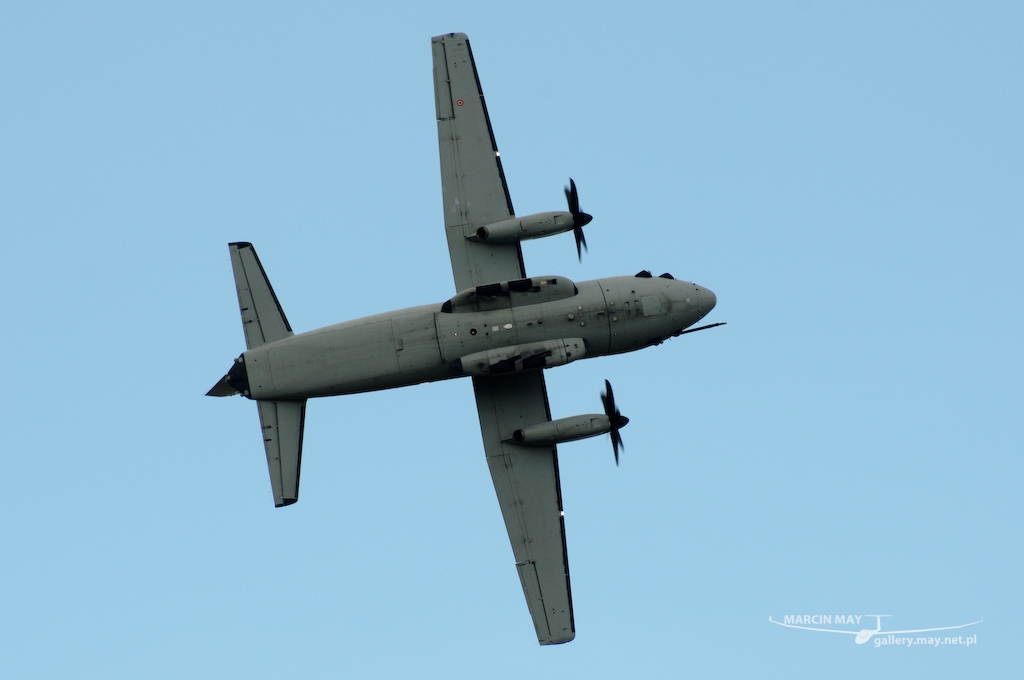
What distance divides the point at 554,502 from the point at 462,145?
13545 mm

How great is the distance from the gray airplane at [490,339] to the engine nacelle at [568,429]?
4 centimetres

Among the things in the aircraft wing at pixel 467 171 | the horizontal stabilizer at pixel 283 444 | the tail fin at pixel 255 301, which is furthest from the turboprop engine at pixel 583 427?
the tail fin at pixel 255 301

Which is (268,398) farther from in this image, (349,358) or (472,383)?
(472,383)

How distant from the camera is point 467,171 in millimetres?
37062

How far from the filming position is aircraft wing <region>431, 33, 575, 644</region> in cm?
3653

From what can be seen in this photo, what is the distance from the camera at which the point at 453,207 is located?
121 feet

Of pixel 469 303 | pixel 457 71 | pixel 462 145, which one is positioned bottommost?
pixel 469 303

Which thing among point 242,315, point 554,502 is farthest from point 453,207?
point 554,502

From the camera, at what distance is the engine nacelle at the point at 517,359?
35.0 m

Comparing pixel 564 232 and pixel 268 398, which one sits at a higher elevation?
pixel 564 232

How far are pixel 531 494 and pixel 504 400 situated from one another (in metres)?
3.57

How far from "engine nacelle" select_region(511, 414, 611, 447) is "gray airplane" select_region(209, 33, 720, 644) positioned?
36mm

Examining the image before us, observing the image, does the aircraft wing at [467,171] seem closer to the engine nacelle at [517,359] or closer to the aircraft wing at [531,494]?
the engine nacelle at [517,359]

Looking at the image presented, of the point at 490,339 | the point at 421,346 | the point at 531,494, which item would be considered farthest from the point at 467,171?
the point at 531,494
